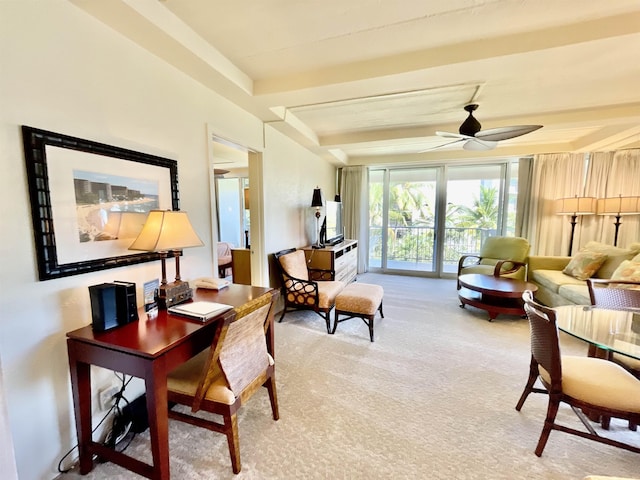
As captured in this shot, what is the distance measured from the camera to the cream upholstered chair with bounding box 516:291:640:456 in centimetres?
139

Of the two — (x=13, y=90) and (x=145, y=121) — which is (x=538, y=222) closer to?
(x=145, y=121)

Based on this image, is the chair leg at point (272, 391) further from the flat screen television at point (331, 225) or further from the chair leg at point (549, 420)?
the flat screen television at point (331, 225)

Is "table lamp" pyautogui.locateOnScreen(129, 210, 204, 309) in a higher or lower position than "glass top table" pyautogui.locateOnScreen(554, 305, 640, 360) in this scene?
higher

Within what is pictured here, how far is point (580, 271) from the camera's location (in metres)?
3.59

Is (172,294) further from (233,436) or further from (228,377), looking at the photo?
(233,436)

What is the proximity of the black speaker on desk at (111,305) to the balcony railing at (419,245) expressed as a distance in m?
5.21

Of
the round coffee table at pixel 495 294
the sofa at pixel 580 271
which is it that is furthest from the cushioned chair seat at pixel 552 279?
the round coffee table at pixel 495 294

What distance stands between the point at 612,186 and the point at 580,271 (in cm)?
198

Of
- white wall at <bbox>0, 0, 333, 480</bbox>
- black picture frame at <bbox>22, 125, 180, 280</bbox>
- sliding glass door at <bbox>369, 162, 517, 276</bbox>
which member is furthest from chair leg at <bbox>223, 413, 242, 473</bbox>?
sliding glass door at <bbox>369, 162, 517, 276</bbox>

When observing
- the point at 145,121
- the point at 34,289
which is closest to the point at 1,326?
the point at 34,289

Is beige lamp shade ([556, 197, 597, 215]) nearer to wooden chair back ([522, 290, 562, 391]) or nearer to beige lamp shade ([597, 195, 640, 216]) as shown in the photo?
beige lamp shade ([597, 195, 640, 216])

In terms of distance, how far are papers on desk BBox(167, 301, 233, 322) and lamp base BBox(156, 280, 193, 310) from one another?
0.05 meters

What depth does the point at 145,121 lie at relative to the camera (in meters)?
1.83

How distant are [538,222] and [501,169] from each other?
3.74 ft
